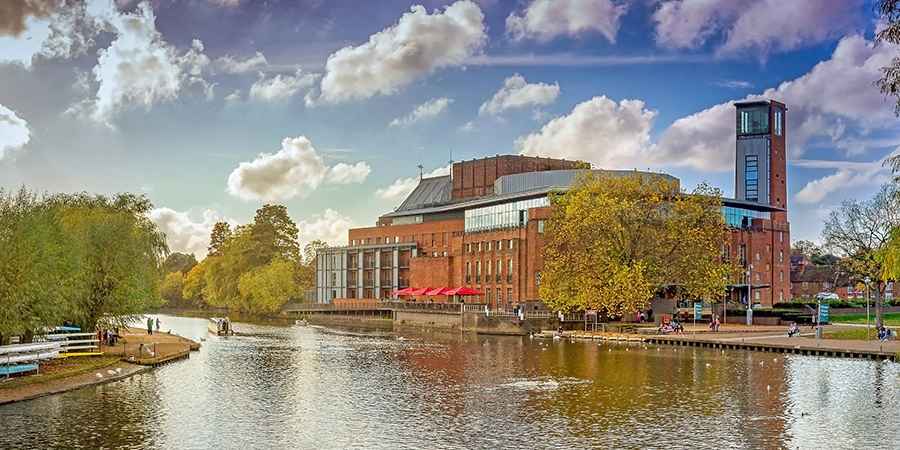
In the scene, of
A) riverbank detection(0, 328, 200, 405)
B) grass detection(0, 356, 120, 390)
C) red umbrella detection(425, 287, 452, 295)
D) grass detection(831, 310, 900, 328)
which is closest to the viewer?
riverbank detection(0, 328, 200, 405)

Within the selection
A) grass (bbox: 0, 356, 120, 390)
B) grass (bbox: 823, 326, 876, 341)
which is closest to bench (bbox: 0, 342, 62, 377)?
grass (bbox: 0, 356, 120, 390)

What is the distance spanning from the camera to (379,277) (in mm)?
162875

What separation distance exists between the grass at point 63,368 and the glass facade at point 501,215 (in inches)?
3008

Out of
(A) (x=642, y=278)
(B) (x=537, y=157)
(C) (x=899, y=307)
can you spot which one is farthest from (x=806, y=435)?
(B) (x=537, y=157)

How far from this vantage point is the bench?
44156 millimetres

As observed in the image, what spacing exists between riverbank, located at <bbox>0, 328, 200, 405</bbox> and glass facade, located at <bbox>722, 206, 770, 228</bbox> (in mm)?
84203

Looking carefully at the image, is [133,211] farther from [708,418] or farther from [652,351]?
[708,418]

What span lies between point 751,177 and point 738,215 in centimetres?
4145

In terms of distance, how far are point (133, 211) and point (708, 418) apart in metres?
71.6

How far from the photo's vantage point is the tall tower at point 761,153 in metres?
167

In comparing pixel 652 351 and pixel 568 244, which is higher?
pixel 568 244

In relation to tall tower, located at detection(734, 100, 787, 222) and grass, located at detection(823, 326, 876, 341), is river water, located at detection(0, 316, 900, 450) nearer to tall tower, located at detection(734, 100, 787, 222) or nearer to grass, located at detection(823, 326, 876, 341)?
grass, located at detection(823, 326, 876, 341)

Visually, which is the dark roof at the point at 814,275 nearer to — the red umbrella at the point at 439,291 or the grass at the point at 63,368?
the red umbrella at the point at 439,291

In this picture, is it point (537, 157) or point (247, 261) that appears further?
point (247, 261)
